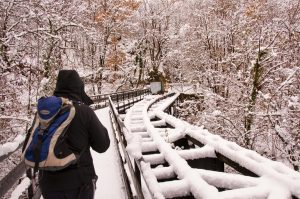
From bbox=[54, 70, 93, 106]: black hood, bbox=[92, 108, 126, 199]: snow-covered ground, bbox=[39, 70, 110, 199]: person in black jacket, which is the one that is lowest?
bbox=[92, 108, 126, 199]: snow-covered ground

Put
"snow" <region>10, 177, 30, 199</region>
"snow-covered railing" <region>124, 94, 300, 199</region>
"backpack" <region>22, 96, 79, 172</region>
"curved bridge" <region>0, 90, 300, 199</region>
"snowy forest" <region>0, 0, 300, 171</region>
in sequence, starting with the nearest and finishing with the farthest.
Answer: "backpack" <region>22, 96, 79, 172</region>
"curved bridge" <region>0, 90, 300, 199</region>
"snow-covered railing" <region>124, 94, 300, 199</region>
"snow" <region>10, 177, 30, 199</region>
"snowy forest" <region>0, 0, 300, 171</region>

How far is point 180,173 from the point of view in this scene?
551 centimetres

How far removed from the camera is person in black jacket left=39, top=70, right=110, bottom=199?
123 inches

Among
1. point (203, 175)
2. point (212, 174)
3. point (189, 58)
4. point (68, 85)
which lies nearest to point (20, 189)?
point (68, 85)

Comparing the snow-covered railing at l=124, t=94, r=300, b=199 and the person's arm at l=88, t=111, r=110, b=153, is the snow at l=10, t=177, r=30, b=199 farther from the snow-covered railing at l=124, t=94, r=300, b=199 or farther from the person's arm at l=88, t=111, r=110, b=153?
the person's arm at l=88, t=111, r=110, b=153

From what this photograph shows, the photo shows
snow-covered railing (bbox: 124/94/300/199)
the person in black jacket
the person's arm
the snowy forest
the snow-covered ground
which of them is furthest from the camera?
the snowy forest

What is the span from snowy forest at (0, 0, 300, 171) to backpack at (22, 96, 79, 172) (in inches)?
210

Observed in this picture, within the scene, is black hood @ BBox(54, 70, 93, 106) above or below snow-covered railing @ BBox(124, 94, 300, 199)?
above

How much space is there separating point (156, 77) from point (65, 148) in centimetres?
3588

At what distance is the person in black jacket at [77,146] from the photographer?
312 centimetres

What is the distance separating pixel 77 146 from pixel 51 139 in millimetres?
289

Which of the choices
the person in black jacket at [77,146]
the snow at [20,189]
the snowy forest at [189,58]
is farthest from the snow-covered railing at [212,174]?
the snowy forest at [189,58]

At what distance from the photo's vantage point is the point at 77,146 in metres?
3.16

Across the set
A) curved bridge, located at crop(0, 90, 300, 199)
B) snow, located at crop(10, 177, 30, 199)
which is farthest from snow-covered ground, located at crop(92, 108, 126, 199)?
snow, located at crop(10, 177, 30, 199)
